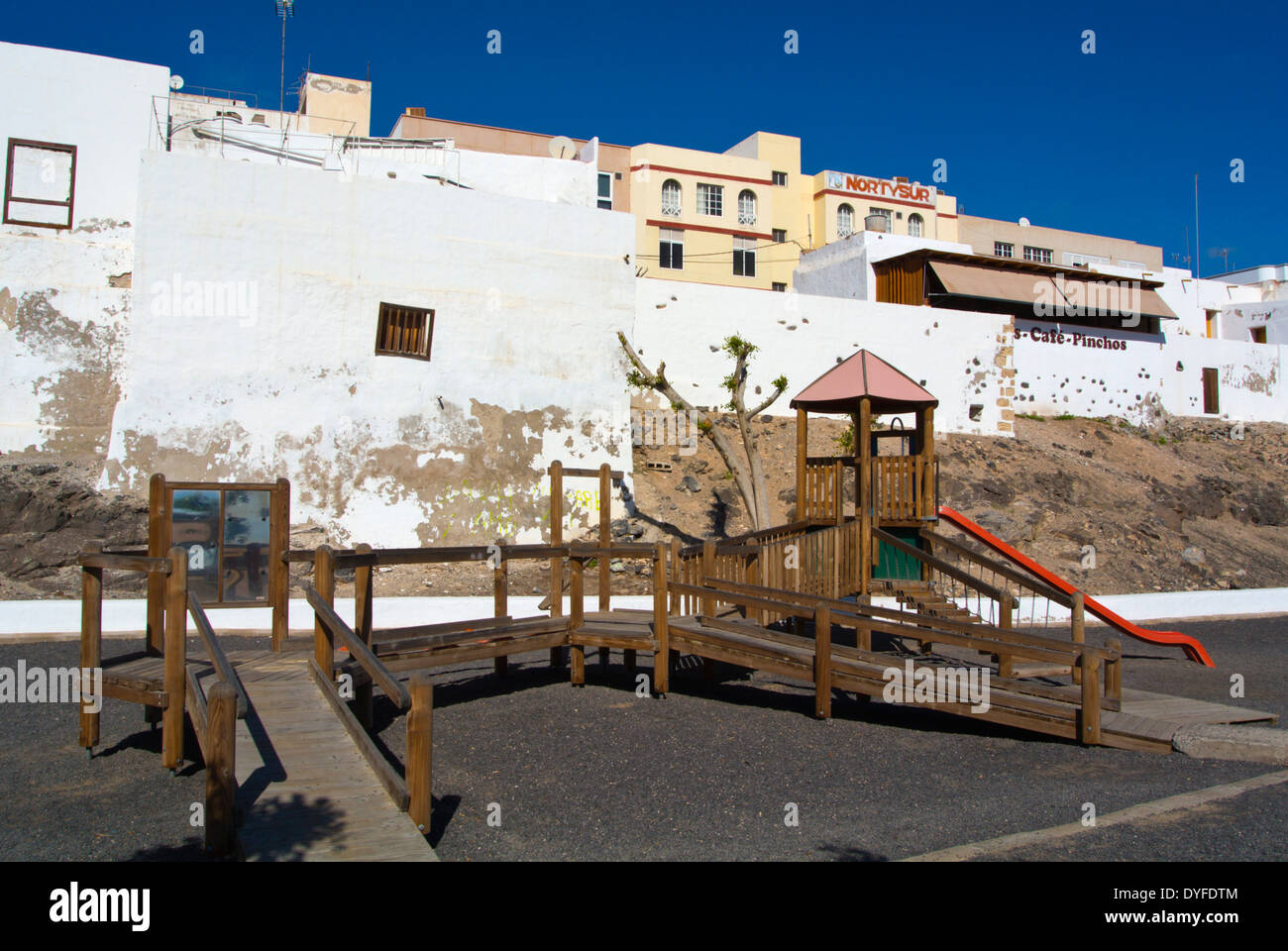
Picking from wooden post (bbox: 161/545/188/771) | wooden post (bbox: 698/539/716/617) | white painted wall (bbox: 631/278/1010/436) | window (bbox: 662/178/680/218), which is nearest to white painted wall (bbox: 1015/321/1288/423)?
white painted wall (bbox: 631/278/1010/436)

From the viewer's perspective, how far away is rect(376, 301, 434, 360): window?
18062 millimetres

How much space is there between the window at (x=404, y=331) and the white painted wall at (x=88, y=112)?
5067 millimetres

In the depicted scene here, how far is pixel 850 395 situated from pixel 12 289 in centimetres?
1457

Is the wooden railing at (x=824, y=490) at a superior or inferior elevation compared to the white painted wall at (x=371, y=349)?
inferior

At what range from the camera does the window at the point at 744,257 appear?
4012 centimetres

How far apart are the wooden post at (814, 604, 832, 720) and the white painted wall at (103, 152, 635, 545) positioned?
1048 centimetres

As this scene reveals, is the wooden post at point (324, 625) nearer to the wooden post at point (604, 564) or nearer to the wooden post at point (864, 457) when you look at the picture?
the wooden post at point (604, 564)

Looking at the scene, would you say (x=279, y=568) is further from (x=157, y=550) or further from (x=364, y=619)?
(x=364, y=619)

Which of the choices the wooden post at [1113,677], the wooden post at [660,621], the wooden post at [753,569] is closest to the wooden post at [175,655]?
the wooden post at [660,621]
